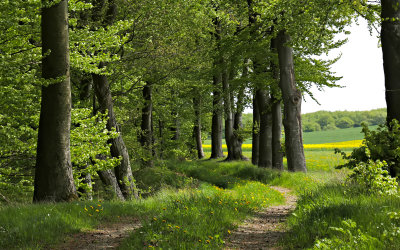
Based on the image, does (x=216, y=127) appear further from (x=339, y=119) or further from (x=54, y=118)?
(x=339, y=119)

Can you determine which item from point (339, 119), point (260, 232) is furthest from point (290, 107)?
point (339, 119)

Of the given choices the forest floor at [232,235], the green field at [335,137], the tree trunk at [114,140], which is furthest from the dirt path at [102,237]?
the green field at [335,137]

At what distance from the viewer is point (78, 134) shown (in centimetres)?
1070

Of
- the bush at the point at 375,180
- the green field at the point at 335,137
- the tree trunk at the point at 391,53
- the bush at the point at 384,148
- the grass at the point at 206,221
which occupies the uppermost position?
the tree trunk at the point at 391,53

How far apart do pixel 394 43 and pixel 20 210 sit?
9.29 meters

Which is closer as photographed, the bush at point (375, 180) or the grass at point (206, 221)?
the grass at point (206, 221)

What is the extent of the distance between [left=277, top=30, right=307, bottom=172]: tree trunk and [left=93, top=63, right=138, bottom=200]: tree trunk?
7.31m

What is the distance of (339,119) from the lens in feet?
423

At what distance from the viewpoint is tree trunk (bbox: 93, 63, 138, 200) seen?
12.0m

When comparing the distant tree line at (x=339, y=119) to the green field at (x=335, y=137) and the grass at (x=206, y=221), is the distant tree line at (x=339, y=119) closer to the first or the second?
the green field at (x=335, y=137)

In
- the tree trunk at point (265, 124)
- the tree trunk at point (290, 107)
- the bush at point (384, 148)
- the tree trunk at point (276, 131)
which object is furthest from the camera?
the tree trunk at point (265, 124)

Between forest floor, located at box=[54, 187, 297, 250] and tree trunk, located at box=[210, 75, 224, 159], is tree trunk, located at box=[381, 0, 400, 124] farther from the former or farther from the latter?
tree trunk, located at box=[210, 75, 224, 159]

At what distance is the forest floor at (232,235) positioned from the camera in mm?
5594

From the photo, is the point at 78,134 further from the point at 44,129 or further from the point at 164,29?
the point at 164,29
